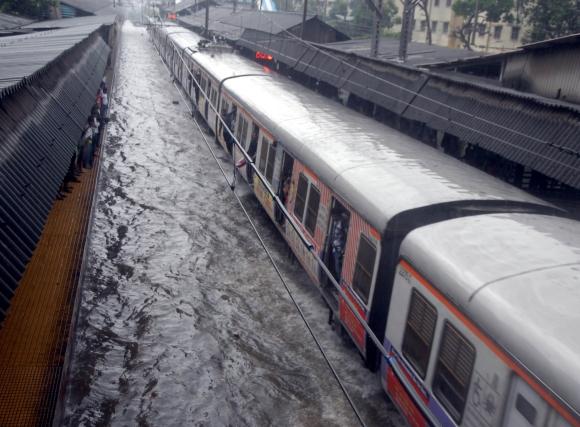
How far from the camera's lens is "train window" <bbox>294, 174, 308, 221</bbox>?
950 cm

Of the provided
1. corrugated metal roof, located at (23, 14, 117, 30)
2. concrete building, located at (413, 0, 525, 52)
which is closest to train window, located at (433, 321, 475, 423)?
corrugated metal roof, located at (23, 14, 117, 30)

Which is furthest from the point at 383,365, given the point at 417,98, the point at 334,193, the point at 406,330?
the point at 417,98

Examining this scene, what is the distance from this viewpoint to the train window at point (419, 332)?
549 centimetres

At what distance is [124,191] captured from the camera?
50.3ft

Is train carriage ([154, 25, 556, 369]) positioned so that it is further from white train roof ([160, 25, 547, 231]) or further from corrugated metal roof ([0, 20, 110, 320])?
corrugated metal roof ([0, 20, 110, 320])

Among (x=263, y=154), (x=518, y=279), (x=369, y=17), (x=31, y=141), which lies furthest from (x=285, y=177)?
(x=369, y=17)

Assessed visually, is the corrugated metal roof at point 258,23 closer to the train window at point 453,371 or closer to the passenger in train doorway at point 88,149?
the passenger in train doorway at point 88,149

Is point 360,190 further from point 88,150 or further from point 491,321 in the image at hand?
point 88,150

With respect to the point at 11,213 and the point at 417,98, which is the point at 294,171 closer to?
the point at 11,213

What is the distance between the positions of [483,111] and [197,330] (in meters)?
7.82

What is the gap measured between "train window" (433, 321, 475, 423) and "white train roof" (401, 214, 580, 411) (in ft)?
1.06

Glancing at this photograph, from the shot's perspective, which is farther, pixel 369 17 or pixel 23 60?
pixel 369 17

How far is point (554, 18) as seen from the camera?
3531 cm

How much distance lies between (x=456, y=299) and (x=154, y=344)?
197 inches
